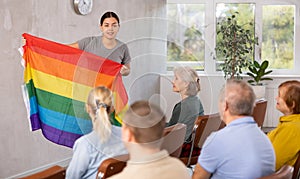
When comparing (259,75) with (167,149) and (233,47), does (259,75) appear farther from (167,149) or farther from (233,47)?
(167,149)

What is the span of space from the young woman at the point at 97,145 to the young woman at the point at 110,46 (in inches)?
41.4

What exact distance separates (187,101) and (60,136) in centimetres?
92

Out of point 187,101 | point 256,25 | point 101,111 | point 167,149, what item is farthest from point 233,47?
point 101,111

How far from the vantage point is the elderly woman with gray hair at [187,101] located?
344 cm

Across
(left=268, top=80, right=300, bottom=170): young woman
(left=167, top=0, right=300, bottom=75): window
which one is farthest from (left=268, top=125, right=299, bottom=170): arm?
(left=167, top=0, right=300, bottom=75): window

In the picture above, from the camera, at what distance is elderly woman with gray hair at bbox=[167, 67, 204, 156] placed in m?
3.44

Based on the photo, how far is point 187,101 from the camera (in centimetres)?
348

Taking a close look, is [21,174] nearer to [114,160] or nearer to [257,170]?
[114,160]

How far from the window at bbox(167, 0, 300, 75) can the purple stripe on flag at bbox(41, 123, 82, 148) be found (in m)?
3.78

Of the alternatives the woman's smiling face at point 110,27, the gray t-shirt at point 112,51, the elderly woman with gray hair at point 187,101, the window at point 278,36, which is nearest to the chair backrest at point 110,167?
the elderly woman with gray hair at point 187,101

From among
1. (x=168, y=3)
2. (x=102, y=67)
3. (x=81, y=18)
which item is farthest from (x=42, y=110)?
(x=168, y=3)

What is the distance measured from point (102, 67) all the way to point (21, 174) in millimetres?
1408

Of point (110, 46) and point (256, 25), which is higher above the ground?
point (256, 25)

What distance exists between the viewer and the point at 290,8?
7125 millimetres
